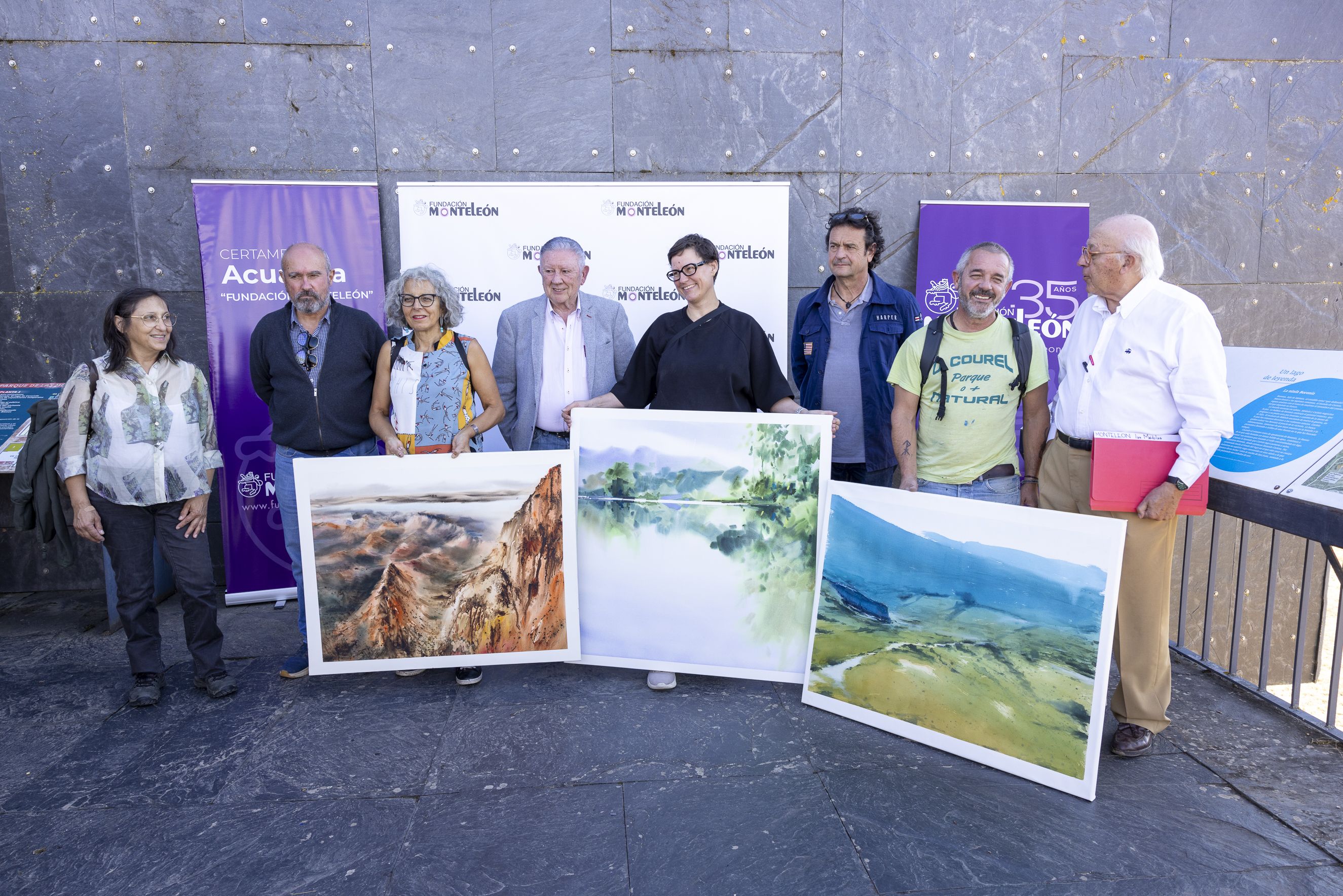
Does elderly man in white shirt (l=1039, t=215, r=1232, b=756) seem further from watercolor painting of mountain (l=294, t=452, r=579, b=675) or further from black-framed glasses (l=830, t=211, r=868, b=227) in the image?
watercolor painting of mountain (l=294, t=452, r=579, b=675)

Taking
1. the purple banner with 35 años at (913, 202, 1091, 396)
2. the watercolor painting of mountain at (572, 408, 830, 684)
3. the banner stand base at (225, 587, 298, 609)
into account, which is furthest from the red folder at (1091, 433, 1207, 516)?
the banner stand base at (225, 587, 298, 609)

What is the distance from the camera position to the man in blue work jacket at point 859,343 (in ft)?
12.0

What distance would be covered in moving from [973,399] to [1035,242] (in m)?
2.82

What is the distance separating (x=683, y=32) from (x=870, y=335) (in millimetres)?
2744

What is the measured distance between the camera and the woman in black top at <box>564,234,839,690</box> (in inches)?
130

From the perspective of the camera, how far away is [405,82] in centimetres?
500

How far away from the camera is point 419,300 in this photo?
3.29 meters

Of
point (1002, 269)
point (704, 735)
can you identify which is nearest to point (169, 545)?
point (704, 735)

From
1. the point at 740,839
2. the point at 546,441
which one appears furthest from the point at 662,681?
the point at 546,441

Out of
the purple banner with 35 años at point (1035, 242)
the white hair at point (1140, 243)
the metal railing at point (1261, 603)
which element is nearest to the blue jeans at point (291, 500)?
the white hair at point (1140, 243)

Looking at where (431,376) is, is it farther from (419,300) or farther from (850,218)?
(850,218)

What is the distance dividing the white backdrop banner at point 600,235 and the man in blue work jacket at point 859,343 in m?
1.22

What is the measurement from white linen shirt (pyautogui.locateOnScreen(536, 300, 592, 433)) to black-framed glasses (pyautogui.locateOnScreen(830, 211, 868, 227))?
128 centimetres

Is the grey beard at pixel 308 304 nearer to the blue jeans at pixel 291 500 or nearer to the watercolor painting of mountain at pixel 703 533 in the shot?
the blue jeans at pixel 291 500
